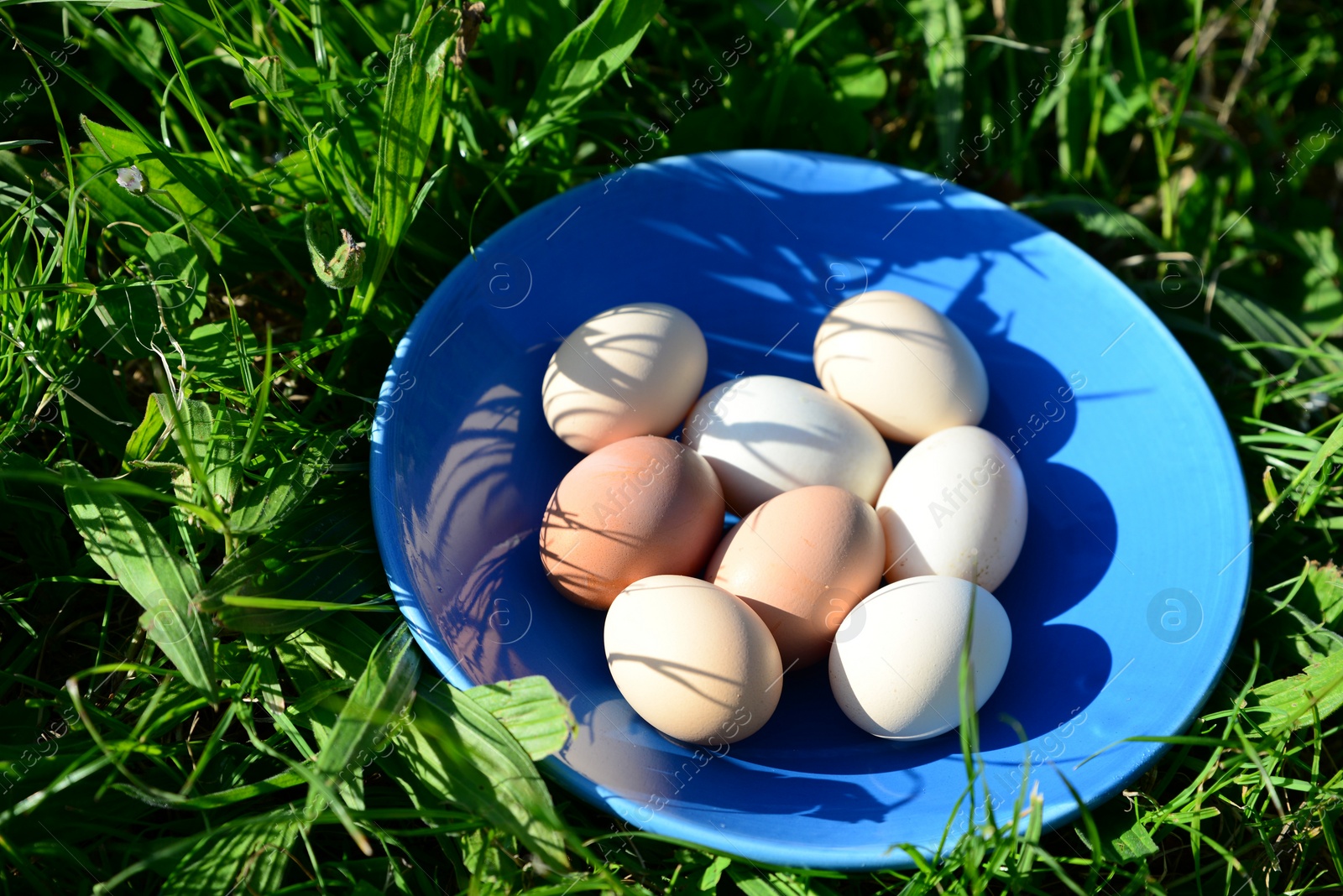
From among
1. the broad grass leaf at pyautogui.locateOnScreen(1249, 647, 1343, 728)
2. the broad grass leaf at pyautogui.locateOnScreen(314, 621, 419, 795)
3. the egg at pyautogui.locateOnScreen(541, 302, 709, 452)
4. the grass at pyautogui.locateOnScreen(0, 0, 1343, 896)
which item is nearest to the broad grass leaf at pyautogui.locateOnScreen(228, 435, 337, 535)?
the grass at pyautogui.locateOnScreen(0, 0, 1343, 896)

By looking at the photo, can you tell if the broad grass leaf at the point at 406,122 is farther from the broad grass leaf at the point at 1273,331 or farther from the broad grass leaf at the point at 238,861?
the broad grass leaf at the point at 1273,331

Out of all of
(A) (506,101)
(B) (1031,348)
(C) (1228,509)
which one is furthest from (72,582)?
(C) (1228,509)

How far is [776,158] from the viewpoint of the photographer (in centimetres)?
→ 149

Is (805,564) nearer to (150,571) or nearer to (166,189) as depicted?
(150,571)

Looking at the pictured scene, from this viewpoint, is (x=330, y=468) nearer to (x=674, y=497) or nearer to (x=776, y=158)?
(x=674, y=497)

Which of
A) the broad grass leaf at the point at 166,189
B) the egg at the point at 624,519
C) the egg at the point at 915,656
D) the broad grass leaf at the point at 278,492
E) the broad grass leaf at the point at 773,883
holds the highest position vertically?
the broad grass leaf at the point at 166,189

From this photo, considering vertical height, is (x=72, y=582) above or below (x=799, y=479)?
below

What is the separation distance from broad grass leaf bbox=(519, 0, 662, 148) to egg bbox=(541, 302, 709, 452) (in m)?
0.34

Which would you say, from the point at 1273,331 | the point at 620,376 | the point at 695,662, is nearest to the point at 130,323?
the point at 620,376

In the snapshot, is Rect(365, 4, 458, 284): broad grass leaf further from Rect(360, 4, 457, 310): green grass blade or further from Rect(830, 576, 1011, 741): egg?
Rect(830, 576, 1011, 741): egg

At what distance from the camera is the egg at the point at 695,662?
1.07m

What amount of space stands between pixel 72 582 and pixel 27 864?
0.40m

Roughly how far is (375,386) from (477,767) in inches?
25.7

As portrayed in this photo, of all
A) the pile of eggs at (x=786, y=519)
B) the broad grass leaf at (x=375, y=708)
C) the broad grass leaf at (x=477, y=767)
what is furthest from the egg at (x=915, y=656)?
the broad grass leaf at (x=375, y=708)
